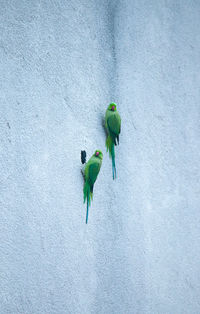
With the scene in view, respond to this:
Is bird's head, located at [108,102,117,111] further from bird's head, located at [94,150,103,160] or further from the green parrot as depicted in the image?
bird's head, located at [94,150,103,160]

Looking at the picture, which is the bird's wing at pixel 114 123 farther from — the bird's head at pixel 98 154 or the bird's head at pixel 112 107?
the bird's head at pixel 98 154

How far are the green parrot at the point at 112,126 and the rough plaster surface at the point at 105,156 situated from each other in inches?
1.7

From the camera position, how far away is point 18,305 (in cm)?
165

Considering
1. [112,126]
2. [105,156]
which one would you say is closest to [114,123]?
[112,126]

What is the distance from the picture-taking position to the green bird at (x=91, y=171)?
1871 millimetres

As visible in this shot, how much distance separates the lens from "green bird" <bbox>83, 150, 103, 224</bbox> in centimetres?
187

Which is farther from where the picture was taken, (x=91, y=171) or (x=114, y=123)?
(x=114, y=123)

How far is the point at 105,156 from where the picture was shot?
2.06 metres

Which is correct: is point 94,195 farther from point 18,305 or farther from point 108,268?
point 18,305

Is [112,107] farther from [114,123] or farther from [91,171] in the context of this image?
[91,171]

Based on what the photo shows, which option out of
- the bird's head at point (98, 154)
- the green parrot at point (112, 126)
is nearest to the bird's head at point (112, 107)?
the green parrot at point (112, 126)

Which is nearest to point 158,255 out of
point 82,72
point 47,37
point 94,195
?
point 94,195

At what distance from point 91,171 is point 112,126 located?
28 centimetres

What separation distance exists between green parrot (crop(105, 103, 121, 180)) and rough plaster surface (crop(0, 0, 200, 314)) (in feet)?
0.14
